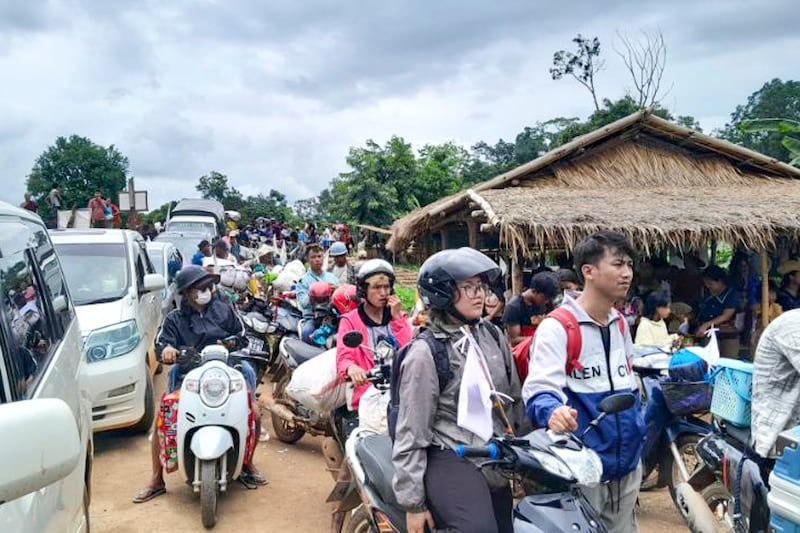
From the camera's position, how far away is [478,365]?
8.73 feet

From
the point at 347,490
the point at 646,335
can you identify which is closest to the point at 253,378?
the point at 347,490

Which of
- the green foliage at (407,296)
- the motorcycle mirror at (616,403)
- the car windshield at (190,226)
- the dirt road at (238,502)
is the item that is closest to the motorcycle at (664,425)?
the dirt road at (238,502)

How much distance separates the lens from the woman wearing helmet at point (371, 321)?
438 centimetres

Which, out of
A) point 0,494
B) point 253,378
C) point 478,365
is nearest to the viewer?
point 0,494

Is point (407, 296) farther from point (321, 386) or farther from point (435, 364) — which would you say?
point (435, 364)

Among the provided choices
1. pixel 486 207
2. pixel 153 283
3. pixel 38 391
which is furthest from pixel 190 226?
pixel 38 391

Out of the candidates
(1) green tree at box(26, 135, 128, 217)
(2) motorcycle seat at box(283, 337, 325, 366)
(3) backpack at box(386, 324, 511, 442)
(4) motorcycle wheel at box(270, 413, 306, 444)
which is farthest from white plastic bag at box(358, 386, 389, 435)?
(1) green tree at box(26, 135, 128, 217)

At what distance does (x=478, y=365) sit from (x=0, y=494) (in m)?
1.68

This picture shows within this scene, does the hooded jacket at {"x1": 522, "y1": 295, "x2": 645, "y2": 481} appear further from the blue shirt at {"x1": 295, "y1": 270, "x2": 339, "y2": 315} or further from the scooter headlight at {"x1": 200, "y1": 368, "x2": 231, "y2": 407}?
the blue shirt at {"x1": 295, "y1": 270, "x2": 339, "y2": 315}

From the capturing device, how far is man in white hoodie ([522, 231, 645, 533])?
2.79m

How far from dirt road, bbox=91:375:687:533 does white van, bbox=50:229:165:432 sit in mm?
455

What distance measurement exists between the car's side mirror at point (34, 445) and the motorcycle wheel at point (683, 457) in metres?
3.76

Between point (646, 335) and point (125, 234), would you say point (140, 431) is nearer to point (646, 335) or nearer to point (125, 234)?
point (125, 234)

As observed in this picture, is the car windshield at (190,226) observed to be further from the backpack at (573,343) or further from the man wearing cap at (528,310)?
the backpack at (573,343)
